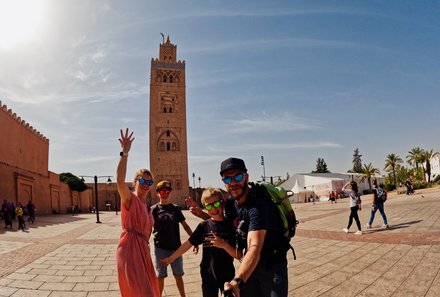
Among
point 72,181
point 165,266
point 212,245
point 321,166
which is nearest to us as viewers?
point 212,245

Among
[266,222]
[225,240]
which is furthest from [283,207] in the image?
[225,240]

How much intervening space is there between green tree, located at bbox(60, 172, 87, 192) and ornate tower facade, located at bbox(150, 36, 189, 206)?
9710 mm

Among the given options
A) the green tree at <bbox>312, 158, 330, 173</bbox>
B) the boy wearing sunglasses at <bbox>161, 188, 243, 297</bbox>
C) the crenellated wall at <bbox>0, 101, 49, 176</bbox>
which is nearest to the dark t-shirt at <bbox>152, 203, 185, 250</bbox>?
the boy wearing sunglasses at <bbox>161, 188, 243, 297</bbox>

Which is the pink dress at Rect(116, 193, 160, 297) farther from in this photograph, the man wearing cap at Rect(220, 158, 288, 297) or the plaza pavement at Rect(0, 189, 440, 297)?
the plaza pavement at Rect(0, 189, 440, 297)

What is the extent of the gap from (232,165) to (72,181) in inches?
1603

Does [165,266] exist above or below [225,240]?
below

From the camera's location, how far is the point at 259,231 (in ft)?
6.52

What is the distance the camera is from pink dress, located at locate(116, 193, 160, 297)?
257 centimetres

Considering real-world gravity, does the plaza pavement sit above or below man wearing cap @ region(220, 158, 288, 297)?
below

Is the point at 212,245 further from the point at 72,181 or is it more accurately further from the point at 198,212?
the point at 72,181

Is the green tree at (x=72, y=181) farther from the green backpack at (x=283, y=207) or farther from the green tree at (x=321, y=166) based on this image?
the green tree at (x=321, y=166)

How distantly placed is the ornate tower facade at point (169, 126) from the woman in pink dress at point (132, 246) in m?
39.3

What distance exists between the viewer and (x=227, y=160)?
2287 millimetres

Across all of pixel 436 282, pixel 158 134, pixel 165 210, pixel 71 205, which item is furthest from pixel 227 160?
pixel 158 134
